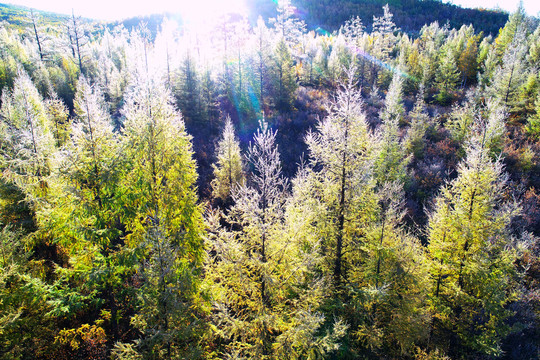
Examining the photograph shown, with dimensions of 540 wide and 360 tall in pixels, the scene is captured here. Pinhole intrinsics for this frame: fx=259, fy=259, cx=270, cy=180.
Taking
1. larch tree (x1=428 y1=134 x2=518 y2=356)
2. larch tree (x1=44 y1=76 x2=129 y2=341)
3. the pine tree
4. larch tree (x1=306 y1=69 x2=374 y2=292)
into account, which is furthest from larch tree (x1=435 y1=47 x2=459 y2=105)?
larch tree (x1=44 y1=76 x2=129 y2=341)

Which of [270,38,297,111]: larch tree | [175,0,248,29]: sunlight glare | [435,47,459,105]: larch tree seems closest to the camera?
[270,38,297,111]: larch tree

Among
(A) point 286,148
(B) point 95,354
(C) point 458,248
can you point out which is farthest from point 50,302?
(A) point 286,148

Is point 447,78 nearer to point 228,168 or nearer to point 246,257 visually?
point 228,168

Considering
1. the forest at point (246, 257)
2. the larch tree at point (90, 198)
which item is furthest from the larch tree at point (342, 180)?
the larch tree at point (90, 198)

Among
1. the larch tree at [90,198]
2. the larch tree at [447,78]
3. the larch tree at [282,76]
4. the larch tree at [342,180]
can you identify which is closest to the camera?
the larch tree at [90,198]

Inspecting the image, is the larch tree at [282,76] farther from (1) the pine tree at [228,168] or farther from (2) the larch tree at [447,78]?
(2) the larch tree at [447,78]

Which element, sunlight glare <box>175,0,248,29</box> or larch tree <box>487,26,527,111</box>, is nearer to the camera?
larch tree <box>487,26,527,111</box>

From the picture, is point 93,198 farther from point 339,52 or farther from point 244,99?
point 339,52

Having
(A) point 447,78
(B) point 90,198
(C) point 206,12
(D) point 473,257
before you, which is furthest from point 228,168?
(C) point 206,12

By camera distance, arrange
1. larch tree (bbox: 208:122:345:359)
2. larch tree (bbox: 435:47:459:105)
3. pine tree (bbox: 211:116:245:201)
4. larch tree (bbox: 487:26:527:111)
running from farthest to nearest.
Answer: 1. larch tree (bbox: 435:47:459:105)
2. larch tree (bbox: 487:26:527:111)
3. pine tree (bbox: 211:116:245:201)
4. larch tree (bbox: 208:122:345:359)

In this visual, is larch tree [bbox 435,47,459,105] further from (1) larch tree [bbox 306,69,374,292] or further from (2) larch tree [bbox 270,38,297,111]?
(1) larch tree [bbox 306,69,374,292]

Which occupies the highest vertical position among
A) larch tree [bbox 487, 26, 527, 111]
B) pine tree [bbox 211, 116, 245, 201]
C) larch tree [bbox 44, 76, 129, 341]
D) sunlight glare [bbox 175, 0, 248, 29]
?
sunlight glare [bbox 175, 0, 248, 29]
